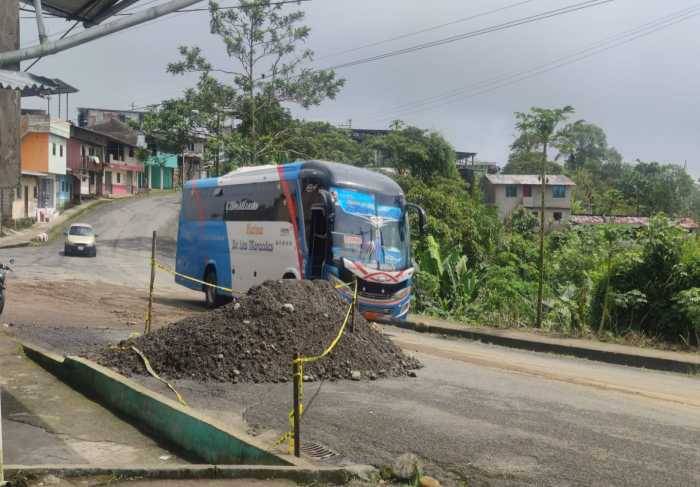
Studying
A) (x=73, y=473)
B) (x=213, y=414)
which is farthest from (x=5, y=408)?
(x=73, y=473)

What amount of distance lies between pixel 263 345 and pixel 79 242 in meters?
31.1

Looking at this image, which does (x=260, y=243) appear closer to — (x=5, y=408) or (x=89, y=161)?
(x=5, y=408)

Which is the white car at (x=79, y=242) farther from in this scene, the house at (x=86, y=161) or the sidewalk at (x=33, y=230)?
the house at (x=86, y=161)

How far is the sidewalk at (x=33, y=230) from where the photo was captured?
43.4m

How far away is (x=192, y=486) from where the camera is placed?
19.0 ft

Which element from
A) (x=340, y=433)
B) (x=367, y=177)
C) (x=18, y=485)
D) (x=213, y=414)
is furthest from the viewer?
(x=367, y=177)

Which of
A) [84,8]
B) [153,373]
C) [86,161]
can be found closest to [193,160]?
[86,161]

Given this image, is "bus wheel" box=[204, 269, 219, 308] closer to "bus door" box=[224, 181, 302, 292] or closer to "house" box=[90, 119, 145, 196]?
"bus door" box=[224, 181, 302, 292]

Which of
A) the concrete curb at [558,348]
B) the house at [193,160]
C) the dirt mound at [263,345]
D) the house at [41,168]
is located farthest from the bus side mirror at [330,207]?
the house at [41,168]

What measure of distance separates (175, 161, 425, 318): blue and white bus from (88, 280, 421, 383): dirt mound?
161 inches

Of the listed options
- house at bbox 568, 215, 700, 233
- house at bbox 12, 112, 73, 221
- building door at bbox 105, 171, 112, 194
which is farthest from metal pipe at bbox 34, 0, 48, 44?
building door at bbox 105, 171, 112, 194

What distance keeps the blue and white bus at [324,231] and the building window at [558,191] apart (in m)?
61.5

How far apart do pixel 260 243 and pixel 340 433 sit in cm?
1212

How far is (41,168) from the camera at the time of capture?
188ft
